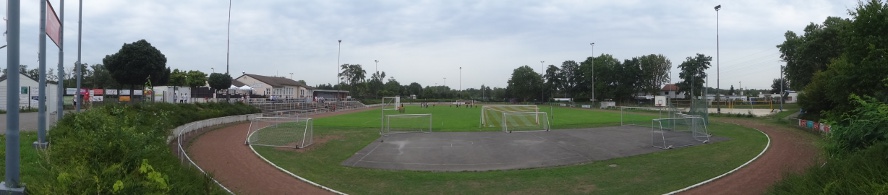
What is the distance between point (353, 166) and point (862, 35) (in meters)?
26.5

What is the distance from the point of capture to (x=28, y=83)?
39.4 m

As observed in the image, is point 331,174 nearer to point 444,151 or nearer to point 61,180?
point 444,151

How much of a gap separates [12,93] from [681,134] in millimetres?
27751

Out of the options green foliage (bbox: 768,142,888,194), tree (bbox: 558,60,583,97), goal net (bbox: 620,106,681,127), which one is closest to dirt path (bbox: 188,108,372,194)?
green foliage (bbox: 768,142,888,194)

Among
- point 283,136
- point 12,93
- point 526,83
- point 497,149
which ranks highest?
point 526,83

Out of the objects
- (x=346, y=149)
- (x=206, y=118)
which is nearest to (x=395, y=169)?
(x=346, y=149)

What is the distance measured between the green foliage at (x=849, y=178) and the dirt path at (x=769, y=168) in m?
1.43

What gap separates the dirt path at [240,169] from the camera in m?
12.8

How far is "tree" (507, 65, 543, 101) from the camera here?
12731cm

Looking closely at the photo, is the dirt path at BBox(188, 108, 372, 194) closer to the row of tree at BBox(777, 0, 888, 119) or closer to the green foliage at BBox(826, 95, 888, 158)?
the green foliage at BBox(826, 95, 888, 158)

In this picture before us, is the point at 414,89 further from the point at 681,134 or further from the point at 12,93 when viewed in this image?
the point at 12,93

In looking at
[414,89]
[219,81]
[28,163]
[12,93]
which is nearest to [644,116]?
[219,81]

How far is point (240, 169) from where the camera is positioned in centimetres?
1575

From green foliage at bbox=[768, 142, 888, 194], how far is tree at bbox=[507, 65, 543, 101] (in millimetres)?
121702
